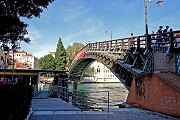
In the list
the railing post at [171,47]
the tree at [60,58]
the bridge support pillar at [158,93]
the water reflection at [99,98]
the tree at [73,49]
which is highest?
the tree at [73,49]

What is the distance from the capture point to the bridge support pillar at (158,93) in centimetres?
906

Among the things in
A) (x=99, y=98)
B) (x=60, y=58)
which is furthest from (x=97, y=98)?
(x=60, y=58)

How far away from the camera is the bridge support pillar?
9.06 meters

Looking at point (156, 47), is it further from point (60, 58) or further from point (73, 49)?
point (73, 49)

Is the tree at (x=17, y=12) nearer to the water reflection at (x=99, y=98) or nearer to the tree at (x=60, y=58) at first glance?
the water reflection at (x=99, y=98)

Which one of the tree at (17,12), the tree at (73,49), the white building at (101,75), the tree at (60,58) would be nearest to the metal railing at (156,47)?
the tree at (17,12)

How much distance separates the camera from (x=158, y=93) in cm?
1011

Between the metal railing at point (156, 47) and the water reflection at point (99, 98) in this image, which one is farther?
the water reflection at point (99, 98)

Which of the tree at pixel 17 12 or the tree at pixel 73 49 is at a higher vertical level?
the tree at pixel 73 49

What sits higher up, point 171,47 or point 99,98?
point 171,47

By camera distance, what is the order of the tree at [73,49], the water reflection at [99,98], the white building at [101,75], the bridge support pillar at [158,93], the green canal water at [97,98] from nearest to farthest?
the bridge support pillar at [158,93] < the green canal water at [97,98] < the water reflection at [99,98] < the white building at [101,75] < the tree at [73,49]

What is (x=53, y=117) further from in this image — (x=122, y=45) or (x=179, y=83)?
(x=122, y=45)

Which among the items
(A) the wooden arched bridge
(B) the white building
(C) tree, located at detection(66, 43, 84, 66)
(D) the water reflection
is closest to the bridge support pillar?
(A) the wooden arched bridge

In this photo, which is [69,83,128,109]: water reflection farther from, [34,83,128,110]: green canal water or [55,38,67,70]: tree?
[55,38,67,70]: tree
